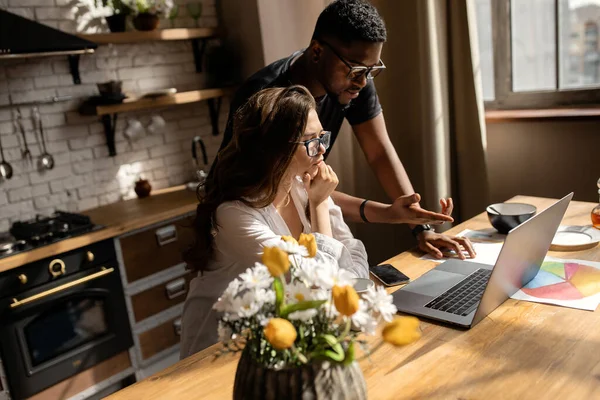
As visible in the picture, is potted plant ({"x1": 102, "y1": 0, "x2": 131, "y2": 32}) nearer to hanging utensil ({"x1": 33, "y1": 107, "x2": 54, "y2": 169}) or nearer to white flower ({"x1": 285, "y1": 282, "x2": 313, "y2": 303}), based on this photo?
hanging utensil ({"x1": 33, "y1": 107, "x2": 54, "y2": 169})

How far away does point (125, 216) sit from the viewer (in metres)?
2.82

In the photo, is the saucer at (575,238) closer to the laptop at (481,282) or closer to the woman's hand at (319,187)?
the laptop at (481,282)

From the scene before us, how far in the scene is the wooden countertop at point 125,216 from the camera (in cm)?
235

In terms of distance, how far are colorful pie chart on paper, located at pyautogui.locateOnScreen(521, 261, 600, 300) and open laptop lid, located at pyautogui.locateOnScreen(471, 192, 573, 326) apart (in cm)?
3

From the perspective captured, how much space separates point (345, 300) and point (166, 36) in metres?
2.74

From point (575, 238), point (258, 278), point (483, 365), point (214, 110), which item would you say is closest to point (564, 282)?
point (575, 238)

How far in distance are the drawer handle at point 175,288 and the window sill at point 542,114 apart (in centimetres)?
179

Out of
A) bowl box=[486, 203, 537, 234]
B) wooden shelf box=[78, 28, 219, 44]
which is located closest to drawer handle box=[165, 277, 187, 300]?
wooden shelf box=[78, 28, 219, 44]

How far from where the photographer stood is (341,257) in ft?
5.14

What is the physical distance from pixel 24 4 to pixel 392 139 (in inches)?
78.6

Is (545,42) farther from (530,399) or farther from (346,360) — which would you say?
→ (346,360)

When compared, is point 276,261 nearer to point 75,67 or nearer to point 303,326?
point 303,326

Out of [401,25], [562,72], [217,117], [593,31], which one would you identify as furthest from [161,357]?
[593,31]

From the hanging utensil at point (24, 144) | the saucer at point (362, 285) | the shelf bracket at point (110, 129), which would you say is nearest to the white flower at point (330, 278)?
the saucer at point (362, 285)
